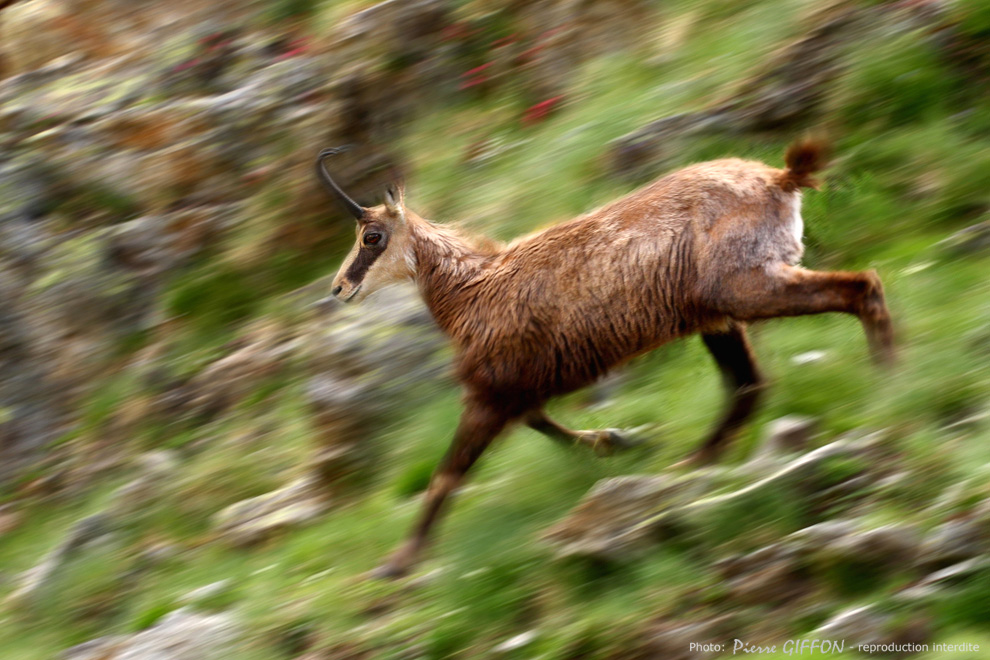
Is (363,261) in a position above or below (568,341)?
above

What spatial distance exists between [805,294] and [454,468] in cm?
197

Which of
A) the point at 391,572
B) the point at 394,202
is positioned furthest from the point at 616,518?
the point at 394,202

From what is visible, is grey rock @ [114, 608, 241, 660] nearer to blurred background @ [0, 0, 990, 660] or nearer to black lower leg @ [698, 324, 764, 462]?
blurred background @ [0, 0, 990, 660]

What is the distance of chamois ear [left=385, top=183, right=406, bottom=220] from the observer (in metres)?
6.65

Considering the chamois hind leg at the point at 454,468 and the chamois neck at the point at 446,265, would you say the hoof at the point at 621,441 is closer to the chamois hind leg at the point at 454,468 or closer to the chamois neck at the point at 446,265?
the chamois hind leg at the point at 454,468

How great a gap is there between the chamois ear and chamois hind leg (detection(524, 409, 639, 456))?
147 centimetres

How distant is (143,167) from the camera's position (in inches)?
455

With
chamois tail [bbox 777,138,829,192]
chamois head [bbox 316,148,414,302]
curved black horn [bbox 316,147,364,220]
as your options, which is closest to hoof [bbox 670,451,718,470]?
chamois tail [bbox 777,138,829,192]

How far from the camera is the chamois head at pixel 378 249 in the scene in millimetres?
6629

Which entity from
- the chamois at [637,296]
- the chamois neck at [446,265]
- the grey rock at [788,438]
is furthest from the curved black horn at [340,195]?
the grey rock at [788,438]

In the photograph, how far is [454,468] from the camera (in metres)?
5.93

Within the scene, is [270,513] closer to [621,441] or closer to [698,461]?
[621,441]

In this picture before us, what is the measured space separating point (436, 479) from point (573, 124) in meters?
4.05

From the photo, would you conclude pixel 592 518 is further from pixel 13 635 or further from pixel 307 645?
pixel 13 635
